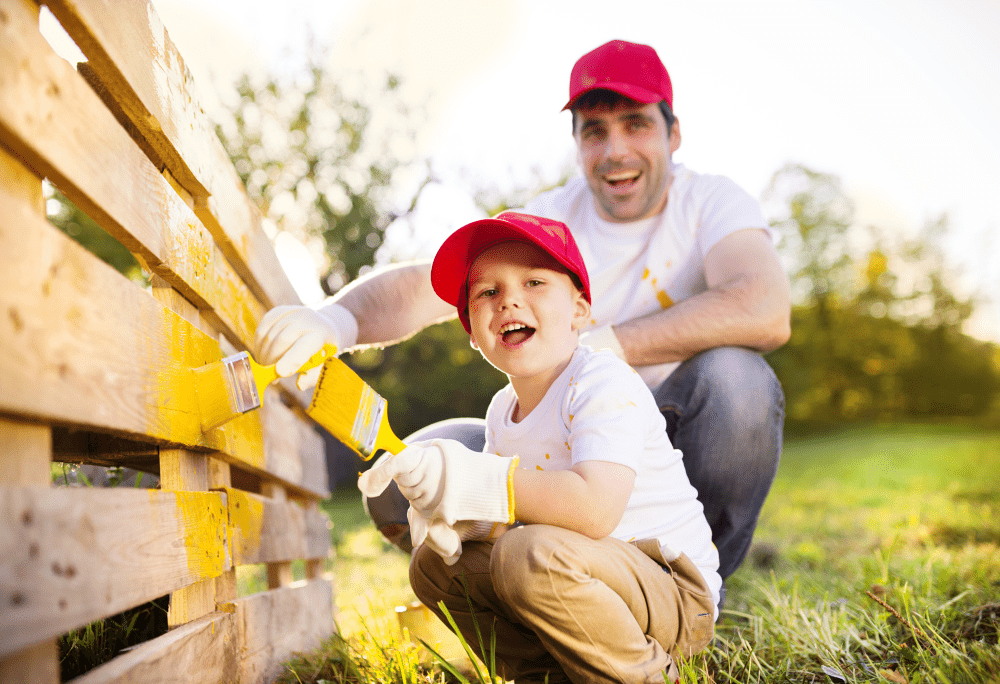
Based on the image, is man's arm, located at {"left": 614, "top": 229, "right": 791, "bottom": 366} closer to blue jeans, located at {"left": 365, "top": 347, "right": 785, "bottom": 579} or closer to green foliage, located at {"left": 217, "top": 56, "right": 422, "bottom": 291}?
blue jeans, located at {"left": 365, "top": 347, "right": 785, "bottom": 579}

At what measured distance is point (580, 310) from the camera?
197 centimetres

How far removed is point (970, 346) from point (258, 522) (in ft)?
90.1

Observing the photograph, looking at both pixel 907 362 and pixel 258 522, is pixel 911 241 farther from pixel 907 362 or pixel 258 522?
pixel 258 522

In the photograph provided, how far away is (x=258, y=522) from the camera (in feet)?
6.72

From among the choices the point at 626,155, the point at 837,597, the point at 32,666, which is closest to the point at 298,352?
the point at 32,666

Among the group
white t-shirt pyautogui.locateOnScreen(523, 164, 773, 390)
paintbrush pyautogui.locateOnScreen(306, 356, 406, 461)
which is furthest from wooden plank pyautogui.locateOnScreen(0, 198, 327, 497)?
white t-shirt pyautogui.locateOnScreen(523, 164, 773, 390)

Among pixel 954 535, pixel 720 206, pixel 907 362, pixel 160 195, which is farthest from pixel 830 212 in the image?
pixel 160 195

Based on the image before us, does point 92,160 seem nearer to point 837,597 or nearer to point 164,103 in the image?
point 164,103

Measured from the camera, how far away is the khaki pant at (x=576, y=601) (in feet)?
4.88

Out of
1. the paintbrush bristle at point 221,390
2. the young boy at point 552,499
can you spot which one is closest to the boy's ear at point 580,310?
the young boy at point 552,499

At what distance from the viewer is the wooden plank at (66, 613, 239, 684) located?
109 centimetres

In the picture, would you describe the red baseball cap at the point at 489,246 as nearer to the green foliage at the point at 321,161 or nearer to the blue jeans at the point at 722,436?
the blue jeans at the point at 722,436

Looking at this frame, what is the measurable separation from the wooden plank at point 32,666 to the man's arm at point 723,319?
1956 mm

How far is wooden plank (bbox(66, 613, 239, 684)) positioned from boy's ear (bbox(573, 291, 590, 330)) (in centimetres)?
110
